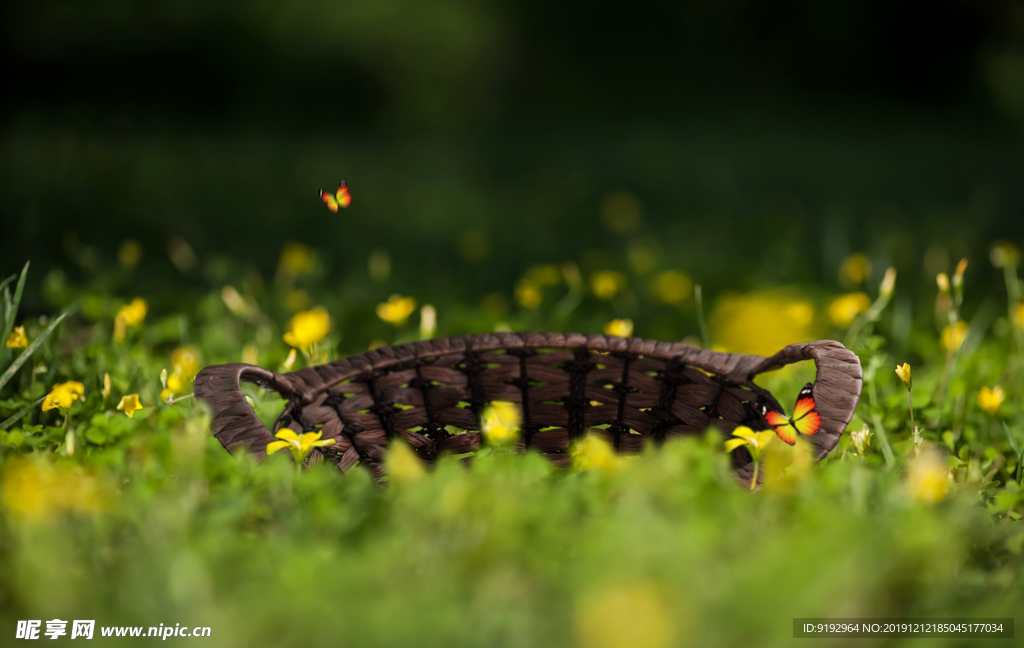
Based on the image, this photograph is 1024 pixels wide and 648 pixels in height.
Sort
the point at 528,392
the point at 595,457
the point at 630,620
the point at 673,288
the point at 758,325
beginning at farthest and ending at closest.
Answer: the point at 673,288 → the point at 758,325 → the point at 528,392 → the point at 595,457 → the point at 630,620

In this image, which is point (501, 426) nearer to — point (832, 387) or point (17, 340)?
point (832, 387)

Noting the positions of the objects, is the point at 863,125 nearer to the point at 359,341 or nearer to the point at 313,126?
the point at 313,126

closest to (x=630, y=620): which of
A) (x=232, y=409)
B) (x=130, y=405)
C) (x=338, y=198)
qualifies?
(x=232, y=409)

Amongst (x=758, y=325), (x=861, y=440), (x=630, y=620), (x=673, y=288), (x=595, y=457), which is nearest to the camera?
(x=630, y=620)

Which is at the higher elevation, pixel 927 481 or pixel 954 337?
pixel 954 337

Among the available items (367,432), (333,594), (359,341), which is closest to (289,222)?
(359,341)
